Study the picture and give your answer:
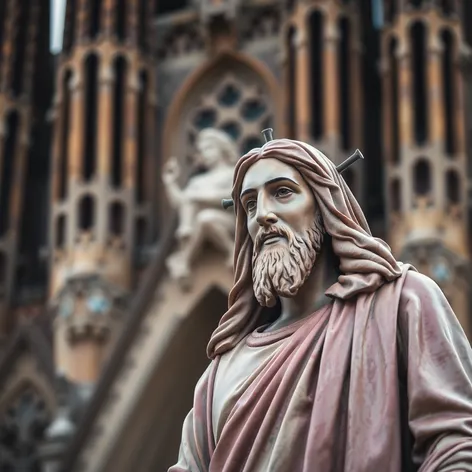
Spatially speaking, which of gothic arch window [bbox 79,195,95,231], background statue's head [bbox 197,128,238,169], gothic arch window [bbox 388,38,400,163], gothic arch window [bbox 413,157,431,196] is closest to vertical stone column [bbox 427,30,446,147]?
gothic arch window [bbox 413,157,431,196]

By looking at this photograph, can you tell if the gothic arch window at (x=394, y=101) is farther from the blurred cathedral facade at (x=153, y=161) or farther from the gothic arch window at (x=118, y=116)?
the gothic arch window at (x=118, y=116)

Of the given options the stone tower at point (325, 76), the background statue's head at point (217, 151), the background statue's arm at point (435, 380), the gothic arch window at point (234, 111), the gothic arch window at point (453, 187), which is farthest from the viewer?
the gothic arch window at point (234, 111)

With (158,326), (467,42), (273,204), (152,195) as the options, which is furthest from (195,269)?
(273,204)

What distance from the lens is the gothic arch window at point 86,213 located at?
13.4 m

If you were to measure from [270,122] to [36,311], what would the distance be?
114 inches

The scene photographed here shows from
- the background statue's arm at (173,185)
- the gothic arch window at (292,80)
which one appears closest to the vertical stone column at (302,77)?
the gothic arch window at (292,80)

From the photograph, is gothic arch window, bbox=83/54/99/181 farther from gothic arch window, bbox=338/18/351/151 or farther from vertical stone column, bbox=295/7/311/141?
gothic arch window, bbox=338/18/351/151

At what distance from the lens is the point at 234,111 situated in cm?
1430

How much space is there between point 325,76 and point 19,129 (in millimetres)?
3527

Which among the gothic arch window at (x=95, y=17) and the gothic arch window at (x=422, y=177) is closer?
the gothic arch window at (x=422, y=177)

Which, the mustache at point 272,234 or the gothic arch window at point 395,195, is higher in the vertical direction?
the gothic arch window at point 395,195

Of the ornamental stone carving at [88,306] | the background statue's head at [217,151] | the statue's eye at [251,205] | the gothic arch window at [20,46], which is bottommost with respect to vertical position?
the statue's eye at [251,205]

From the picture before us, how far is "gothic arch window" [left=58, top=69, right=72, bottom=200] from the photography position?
13.8 metres

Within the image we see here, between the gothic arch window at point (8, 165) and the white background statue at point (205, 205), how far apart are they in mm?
2603
